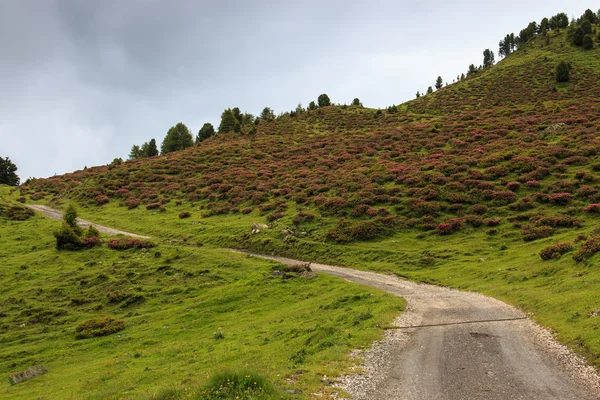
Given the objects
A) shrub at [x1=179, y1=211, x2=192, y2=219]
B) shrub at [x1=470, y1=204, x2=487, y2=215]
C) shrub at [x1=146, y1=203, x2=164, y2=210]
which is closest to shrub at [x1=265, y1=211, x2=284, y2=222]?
shrub at [x1=179, y1=211, x2=192, y2=219]

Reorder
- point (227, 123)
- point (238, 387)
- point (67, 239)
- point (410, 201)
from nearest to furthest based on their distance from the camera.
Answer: point (238, 387) → point (67, 239) → point (410, 201) → point (227, 123)

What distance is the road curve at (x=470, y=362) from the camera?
1027 cm

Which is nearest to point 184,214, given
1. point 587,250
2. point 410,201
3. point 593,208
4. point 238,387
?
point 410,201

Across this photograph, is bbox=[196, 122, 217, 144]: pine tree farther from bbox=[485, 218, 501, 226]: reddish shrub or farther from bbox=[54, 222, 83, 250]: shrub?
bbox=[485, 218, 501, 226]: reddish shrub

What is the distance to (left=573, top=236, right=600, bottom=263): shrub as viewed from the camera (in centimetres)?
2206

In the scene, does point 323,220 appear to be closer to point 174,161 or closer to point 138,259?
point 138,259

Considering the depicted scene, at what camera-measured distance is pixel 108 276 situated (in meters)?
32.5

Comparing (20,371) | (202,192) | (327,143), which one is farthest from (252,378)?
(327,143)

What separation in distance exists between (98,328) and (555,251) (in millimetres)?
31579

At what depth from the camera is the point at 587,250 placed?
72.9ft

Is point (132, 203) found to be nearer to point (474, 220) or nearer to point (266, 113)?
point (474, 220)

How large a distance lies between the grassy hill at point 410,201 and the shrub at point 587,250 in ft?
0.32

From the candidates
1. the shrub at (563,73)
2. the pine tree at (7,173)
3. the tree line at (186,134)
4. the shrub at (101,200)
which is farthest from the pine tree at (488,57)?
the pine tree at (7,173)

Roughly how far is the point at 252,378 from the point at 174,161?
81.6 meters
